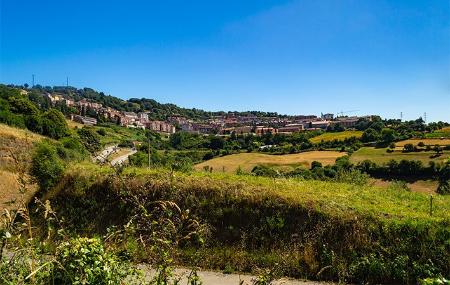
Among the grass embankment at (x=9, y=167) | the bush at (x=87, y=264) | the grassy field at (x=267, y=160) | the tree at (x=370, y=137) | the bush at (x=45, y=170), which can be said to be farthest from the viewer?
the tree at (x=370, y=137)

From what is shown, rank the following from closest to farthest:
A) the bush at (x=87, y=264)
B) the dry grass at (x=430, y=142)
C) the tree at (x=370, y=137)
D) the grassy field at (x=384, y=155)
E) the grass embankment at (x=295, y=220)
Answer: the bush at (x=87, y=264)
the grass embankment at (x=295, y=220)
the grassy field at (x=384, y=155)
the dry grass at (x=430, y=142)
the tree at (x=370, y=137)

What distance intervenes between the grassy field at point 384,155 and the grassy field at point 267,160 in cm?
300

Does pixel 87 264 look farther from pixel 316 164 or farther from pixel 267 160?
pixel 267 160

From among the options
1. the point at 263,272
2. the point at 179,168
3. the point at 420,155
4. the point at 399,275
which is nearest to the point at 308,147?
the point at 420,155

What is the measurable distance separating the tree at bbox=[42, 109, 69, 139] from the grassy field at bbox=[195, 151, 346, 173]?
20438 mm

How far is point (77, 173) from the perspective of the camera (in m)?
16.0

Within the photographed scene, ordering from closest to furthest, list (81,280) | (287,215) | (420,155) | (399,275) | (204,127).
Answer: (81,280)
(399,275)
(287,215)
(420,155)
(204,127)

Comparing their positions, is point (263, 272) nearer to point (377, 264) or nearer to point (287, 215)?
point (377, 264)

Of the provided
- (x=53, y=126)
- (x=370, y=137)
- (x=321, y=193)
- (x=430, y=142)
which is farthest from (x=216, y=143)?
(x=321, y=193)

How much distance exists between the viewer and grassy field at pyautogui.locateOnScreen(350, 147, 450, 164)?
181 feet

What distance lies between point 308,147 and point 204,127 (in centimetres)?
6925

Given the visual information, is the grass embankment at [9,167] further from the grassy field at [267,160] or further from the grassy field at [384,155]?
the grassy field at [384,155]

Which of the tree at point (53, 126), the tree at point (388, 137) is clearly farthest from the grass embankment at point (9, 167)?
the tree at point (388, 137)

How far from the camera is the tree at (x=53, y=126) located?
129 feet
